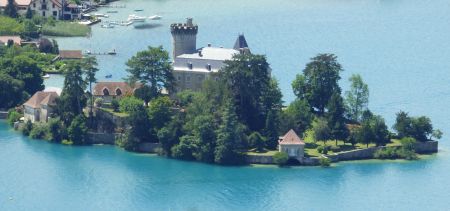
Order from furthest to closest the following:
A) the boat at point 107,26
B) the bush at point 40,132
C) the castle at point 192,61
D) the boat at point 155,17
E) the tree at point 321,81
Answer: the boat at point 155,17 < the boat at point 107,26 < the castle at point 192,61 < the tree at point 321,81 < the bush at point 40,132

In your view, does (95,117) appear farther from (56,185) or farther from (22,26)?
(22,26)

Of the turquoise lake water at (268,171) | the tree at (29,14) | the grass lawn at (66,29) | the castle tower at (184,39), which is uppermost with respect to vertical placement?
the tree at (29,14)

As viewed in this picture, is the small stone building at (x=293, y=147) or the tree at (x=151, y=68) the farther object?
the tree at (x=151, y=68)

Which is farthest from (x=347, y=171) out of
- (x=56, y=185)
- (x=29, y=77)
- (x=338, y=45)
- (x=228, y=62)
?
(x=338, y=45)

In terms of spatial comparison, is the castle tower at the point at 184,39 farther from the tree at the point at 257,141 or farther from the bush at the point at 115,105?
the tree at the point at 257,141

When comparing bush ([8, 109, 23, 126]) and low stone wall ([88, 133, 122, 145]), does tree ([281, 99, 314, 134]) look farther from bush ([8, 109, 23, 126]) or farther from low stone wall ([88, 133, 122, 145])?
bush ([8, 109, 23, 126])

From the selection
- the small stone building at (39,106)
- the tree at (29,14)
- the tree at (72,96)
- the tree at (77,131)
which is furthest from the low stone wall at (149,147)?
the tree at (29,14)

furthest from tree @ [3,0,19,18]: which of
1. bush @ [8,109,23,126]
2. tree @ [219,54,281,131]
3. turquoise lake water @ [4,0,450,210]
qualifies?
tree @ [219,54,281,131]
